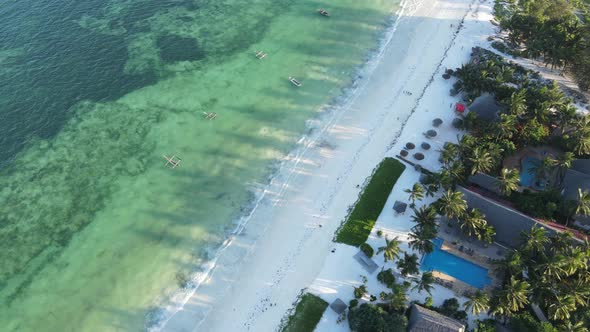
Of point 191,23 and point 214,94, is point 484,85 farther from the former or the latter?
point 191,23

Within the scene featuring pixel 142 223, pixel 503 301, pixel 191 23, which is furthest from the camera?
pixel 191 23

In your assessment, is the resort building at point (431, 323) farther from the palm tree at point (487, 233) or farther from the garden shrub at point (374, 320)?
Answer: the palm tree at point (487, 233)

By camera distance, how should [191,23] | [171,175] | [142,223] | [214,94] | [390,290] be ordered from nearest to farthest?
[390,290]
[142,223]
[171,175]
[214,94]
[191,23]

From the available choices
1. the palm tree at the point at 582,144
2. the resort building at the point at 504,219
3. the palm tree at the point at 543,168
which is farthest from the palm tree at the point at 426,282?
the palm tree at the point at 582,144

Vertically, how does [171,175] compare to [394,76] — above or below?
below

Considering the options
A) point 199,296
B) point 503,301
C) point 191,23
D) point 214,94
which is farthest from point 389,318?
point 191,23

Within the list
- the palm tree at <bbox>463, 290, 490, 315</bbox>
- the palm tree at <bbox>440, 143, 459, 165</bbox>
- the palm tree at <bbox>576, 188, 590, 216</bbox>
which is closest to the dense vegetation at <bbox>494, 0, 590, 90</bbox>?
the palm tree at <bbox>576, 188, 590, 216</bbox>

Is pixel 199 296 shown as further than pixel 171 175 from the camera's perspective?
No
